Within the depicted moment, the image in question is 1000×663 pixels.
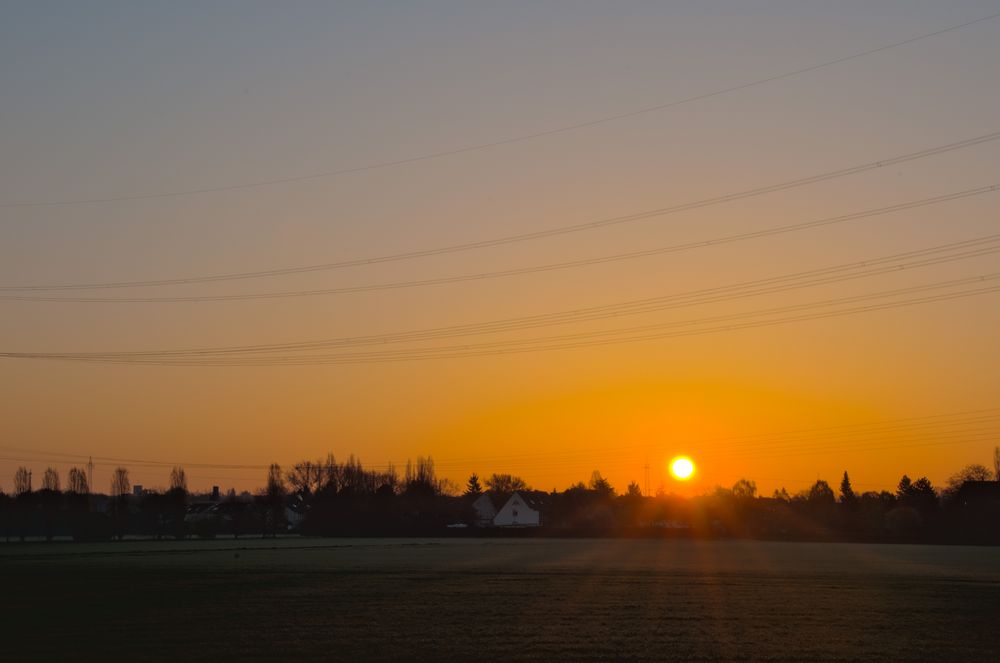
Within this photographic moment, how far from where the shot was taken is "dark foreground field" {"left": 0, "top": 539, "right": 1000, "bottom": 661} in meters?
28.9

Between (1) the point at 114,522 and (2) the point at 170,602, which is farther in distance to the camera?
(1) the point at 114,522

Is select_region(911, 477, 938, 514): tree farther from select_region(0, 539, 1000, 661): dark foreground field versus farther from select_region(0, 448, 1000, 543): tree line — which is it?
select_region(0, 539, 1000, 661): dark foreground field

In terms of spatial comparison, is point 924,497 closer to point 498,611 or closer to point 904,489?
point 904,489

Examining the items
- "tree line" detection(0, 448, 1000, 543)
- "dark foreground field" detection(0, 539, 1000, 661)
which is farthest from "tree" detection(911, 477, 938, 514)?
"dark foreground field" detection(0, 539, 1000, 661)

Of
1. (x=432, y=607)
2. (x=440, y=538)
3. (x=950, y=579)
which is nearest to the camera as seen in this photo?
(x=432, y=607)

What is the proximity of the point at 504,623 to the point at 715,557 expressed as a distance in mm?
47932

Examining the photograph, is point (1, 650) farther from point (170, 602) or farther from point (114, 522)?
point (114, 522)

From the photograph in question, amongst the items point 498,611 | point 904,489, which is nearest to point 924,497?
point 904,489

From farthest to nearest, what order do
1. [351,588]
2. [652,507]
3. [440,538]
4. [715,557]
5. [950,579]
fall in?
[652,507] < [440,538] < [715,557] < [950,579] < [351,588]

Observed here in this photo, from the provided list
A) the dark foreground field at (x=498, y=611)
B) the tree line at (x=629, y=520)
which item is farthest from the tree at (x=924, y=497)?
the dark foreground field at (x=498, y=611)

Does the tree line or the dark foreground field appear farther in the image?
the tree line

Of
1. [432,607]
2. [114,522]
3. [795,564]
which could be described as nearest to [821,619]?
[432,607]

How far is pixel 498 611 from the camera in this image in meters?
38.2

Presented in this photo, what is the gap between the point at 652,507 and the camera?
176625 mm
